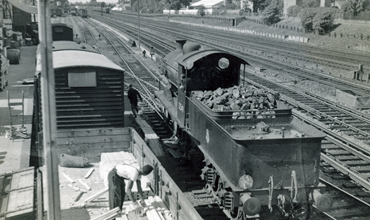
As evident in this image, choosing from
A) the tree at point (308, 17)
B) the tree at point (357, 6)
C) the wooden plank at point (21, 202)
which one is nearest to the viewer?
the wooden plank at point (21, 202)

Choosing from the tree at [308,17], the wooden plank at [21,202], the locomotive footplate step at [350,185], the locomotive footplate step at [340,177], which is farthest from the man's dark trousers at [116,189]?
the tree at [308,17]

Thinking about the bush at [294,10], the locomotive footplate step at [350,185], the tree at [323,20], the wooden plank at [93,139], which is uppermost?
the bush at [294,10]

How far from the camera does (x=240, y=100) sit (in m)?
9.66

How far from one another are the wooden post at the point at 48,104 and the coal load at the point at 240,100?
466 centimetres

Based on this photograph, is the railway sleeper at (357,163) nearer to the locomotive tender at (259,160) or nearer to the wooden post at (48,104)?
the locomotive tender at (259,160)

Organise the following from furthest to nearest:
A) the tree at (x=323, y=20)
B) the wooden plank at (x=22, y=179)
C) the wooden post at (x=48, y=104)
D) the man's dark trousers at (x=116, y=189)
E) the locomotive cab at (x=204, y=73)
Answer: the tree at (x=323, y=20), the locomotive cab at (x=204, y=73), the wooden plank at (x=22, y=179), the man's dark trousers at (x=116, y=189), the wooden post at (x=48, y=104)

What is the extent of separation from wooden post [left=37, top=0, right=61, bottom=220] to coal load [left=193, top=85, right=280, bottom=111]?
15.3 ft

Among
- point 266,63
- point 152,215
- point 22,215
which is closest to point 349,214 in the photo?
point 152,215

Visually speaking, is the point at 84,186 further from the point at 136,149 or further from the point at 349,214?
the point at 349,214

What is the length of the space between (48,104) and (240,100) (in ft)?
17.6

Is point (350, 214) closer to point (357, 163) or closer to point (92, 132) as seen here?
point (357, 163)

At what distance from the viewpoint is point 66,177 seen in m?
9.72

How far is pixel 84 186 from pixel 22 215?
1.78m

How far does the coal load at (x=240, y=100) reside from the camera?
30.9ft
